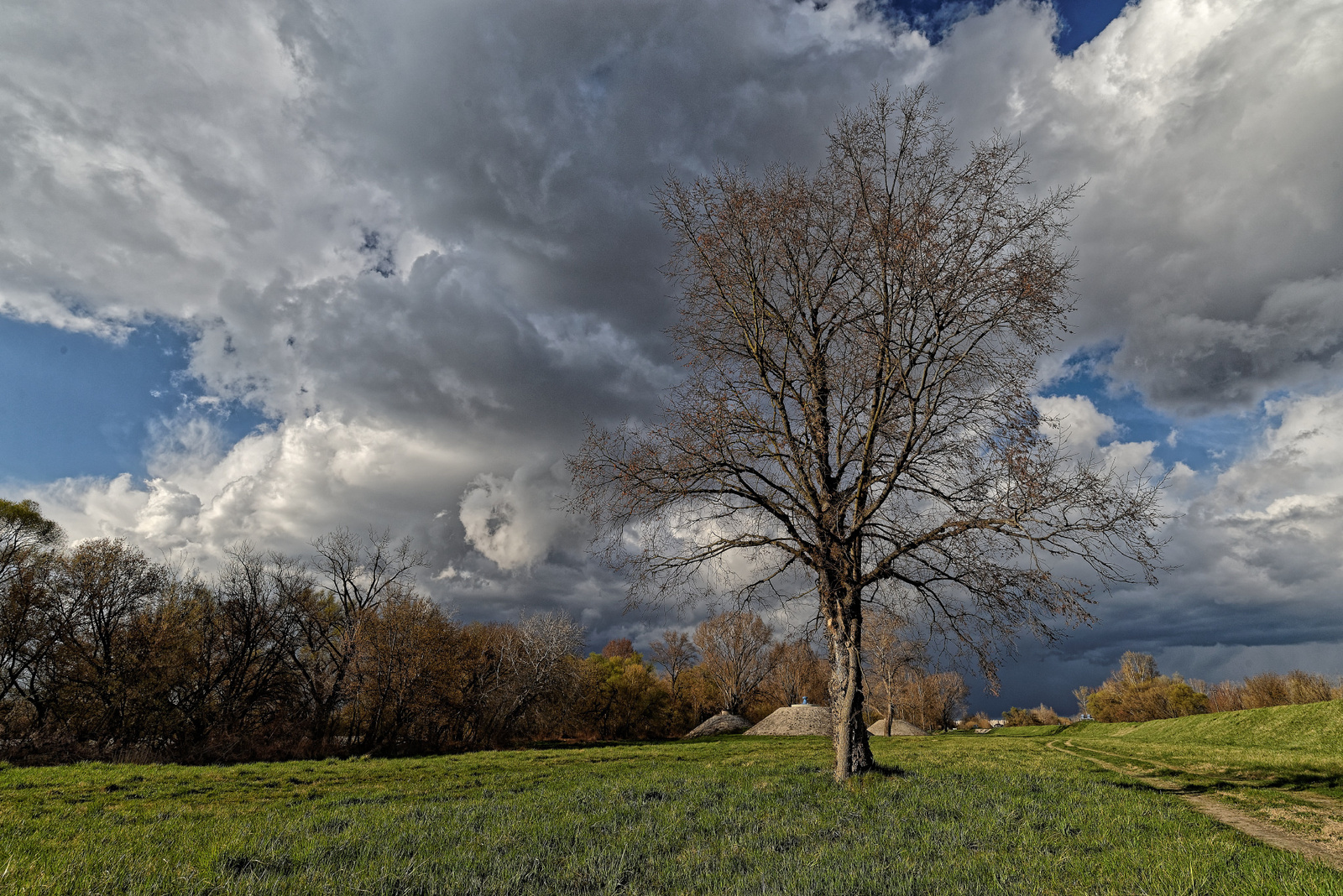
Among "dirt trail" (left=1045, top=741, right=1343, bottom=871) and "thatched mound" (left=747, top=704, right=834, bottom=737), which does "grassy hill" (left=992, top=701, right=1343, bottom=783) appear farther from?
"thatched mound" (left=747, top=704, right=834, bottom=737)

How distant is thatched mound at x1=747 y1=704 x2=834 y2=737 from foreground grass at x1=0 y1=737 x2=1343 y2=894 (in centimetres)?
5019

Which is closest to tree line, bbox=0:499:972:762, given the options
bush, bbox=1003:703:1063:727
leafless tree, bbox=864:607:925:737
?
leafless tree, bbox=864:607:925:737

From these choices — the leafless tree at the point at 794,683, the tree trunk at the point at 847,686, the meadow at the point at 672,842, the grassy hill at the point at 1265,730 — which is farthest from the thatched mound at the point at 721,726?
the meadow at the point at 672,842

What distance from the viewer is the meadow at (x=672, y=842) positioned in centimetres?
513

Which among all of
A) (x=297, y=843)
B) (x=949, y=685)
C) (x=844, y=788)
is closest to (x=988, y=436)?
(x=844, y=788)

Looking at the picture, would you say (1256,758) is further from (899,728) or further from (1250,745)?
(899,728)

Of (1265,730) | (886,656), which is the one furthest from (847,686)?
(886,656)

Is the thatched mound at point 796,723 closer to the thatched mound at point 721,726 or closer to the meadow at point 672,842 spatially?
the thatched mound at point 721,726

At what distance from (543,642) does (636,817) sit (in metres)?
43.6

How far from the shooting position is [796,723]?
58000 millimetres

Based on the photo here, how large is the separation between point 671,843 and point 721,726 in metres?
65.2

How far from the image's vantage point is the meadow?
5133 millimetres

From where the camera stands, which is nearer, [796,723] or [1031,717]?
[796,723]

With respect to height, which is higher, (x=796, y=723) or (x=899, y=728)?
(x=796, y=723)
